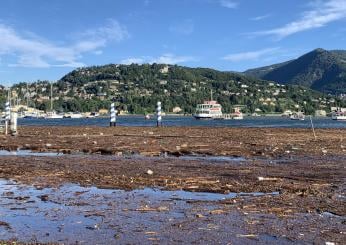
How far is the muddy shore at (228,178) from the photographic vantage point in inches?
362

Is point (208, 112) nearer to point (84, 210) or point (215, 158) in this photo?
point (215, 158)

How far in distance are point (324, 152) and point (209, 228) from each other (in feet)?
50.8

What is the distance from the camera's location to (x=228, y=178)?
15141mm

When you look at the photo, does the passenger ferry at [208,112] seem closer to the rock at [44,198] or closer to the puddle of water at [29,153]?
the puddle of water at [29,153]

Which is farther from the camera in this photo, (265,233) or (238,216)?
(238,216)

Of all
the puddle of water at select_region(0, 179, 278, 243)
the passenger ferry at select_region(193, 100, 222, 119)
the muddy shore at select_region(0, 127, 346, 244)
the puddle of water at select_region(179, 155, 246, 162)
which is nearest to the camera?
the puddle of water at select_region(0, 179, 278, 243)

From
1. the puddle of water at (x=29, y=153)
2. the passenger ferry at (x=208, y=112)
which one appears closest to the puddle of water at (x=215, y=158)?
the puddle of water at (x=29, y=153)

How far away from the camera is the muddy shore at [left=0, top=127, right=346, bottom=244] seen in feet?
30.2

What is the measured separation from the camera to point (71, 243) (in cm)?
817

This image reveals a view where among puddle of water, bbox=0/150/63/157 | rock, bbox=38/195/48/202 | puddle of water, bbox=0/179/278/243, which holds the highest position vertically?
puddle of water, bbox=0/150/63/157

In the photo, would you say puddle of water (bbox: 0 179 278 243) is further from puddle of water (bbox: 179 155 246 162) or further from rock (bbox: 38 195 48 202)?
puddle of water (bbox: 179 155 246 162)

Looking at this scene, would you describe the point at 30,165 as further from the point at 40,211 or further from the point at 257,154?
the point at 257,154

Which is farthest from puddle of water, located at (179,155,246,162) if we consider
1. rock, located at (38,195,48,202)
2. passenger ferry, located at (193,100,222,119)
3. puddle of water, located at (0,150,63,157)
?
passenger ferry, located at (193,100,222,119)

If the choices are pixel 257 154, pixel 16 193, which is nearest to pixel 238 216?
pixel 16 193
